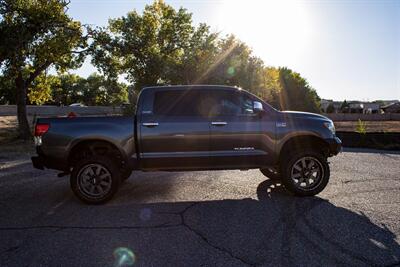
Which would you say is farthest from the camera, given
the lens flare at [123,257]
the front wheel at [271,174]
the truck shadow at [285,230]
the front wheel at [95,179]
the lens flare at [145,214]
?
the front wheel at [271,174]

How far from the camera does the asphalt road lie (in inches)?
161

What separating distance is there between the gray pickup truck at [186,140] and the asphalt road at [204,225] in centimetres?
55

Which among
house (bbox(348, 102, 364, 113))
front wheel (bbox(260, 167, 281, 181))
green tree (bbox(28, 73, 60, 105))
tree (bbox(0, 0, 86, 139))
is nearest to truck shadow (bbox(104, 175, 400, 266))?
front wheel (bbox(260, 167, 281, 181))

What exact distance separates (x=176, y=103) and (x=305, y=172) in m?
2.73

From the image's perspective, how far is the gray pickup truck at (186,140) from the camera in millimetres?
6418

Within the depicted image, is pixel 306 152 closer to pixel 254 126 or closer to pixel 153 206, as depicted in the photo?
pixel 254 126

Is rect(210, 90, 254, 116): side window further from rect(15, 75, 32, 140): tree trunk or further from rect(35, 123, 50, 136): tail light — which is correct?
rect(15, 75, 32, 140): tree trunk

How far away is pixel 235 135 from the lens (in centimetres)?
664

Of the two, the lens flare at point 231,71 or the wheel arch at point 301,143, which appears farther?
the lens flare at point 231,71

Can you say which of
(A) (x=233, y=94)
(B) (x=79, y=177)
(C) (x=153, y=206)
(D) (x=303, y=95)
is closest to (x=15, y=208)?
(B) (x=79, y=177)

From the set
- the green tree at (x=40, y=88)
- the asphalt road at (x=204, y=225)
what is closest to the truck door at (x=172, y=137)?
the asphalt road at (x=204, y=225)

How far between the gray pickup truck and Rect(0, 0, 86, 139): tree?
10.5 meters

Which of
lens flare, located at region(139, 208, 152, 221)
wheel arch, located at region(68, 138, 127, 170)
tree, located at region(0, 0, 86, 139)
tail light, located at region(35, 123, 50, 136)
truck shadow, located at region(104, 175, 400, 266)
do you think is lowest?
lens flare, located at region(139, 208, 152, 221)

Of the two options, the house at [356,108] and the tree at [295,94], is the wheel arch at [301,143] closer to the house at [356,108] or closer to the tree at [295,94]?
the tree at [295,94]
